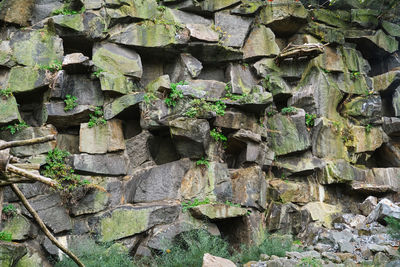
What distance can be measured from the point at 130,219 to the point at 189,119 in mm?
2760

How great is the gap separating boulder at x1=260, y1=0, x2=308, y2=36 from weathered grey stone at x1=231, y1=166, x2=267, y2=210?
17.0 feet

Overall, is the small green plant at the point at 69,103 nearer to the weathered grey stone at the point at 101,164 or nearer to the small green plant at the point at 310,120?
the weathered grey stone at the point at 101,164

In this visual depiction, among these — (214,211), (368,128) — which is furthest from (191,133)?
(368,128)

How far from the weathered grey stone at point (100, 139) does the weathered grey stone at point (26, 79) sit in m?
1.49

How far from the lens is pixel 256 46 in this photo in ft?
41.1

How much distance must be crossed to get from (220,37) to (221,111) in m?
2.82

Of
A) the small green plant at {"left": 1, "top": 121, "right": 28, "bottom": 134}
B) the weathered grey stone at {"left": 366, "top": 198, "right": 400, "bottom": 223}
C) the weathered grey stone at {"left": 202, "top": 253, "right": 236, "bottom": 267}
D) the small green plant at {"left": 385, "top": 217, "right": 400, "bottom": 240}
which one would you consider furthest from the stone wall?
the weathered grey stone at {"left": 202, "top": 253, "right": 236, "bottom": 267}

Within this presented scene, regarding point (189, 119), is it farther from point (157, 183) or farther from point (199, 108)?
point (157, 183)

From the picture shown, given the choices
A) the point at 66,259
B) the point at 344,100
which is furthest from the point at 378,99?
the point at 66,259

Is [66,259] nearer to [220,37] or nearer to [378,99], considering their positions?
[220,37]

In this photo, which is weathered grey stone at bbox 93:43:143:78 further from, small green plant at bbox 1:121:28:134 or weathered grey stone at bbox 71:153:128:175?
small green plant at bbox 1:121:28:134

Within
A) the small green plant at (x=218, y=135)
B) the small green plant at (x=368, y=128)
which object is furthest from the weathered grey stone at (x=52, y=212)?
the small green plant at (x=368, y=128)

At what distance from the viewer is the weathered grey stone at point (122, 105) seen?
34.2ft

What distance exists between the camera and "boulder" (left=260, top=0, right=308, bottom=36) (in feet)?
42.6
